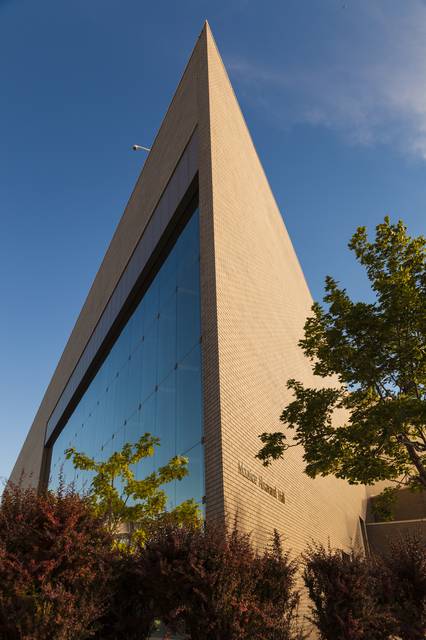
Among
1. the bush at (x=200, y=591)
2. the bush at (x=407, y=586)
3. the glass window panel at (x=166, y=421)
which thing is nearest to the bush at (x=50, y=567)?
the bush at (x=200, y=591)

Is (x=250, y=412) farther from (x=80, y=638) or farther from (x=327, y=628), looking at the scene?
(x=80, y=638)

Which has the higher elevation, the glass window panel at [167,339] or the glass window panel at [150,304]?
the glass window panel at [150,304]

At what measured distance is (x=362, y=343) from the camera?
13016 millimetres

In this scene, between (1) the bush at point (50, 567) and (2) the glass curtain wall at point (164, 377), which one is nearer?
(1) the bush at point (50, 567)

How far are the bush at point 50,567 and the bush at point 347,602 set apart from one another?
354 centimetres

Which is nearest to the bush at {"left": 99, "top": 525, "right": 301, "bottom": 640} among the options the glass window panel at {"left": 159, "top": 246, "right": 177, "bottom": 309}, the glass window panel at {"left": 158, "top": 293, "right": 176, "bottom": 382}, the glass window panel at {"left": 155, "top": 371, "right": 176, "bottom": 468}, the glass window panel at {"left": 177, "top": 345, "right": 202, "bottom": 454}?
the glass window panel at {"left": 177, "top": 345, "right": 202, "bottom": 454}

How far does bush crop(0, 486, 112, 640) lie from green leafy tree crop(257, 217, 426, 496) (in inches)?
256

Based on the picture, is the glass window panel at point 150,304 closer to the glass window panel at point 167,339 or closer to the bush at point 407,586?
the glass window panel at point 167,339

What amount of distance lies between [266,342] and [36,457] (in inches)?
1305

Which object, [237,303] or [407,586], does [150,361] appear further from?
[407,586]

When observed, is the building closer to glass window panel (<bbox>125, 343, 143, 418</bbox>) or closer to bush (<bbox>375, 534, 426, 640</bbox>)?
glass window panel (<bbox>125, 343, 143, 418</bbox>)

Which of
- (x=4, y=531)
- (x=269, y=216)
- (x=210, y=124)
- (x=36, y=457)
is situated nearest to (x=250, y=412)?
(x=4, y=531)

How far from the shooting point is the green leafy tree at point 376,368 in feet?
39.3

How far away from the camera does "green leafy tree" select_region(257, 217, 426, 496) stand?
472 inches
